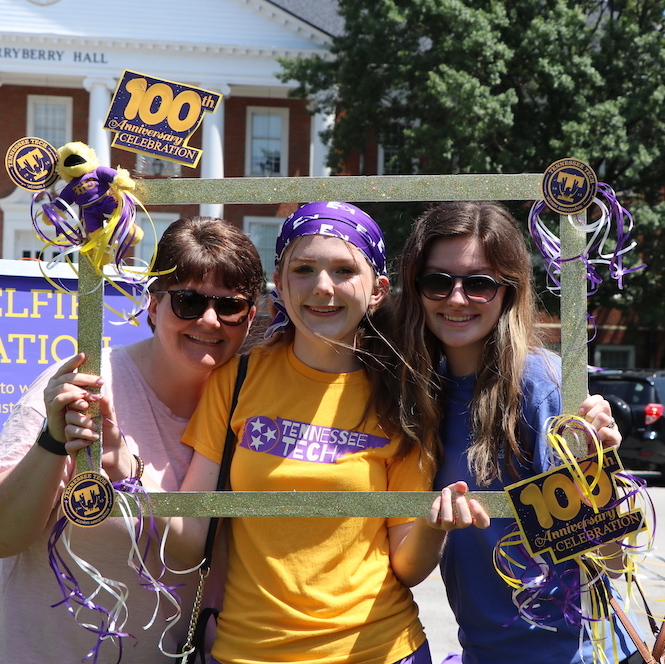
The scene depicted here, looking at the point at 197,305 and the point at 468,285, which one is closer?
the point at 468,285

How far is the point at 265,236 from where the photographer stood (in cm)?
257

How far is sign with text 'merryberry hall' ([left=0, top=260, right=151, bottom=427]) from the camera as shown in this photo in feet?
15.0

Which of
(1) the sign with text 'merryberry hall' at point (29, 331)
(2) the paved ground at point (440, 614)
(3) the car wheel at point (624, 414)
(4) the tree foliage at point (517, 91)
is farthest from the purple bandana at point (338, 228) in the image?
(4) the tree foliage at point (517, 91)

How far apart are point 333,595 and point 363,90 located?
61.4 feet

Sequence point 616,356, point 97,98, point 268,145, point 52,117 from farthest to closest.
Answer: point 616,356 < point 52,117 < point 268,145 < point 97,98

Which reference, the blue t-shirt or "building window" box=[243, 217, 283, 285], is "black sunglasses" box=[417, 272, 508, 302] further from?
"building window" box=[243, 217, 283, 285]

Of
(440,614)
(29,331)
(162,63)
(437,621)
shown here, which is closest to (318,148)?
(162,63)

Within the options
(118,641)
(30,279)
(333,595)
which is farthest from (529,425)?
(30,279)

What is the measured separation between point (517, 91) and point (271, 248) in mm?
18063

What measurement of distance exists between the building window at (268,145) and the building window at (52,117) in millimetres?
5639

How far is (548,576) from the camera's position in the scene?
201 cm

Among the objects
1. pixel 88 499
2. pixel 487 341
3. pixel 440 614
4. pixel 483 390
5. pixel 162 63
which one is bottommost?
pixel 440 614

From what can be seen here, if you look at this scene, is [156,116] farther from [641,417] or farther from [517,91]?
[517,91]

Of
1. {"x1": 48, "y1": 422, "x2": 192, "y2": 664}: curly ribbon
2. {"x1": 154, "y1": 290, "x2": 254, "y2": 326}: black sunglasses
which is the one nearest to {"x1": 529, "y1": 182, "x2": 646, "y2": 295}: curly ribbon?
{"x1": 154, "y1": 290, "x2": 254, "y2": 326}: black sunglasses
